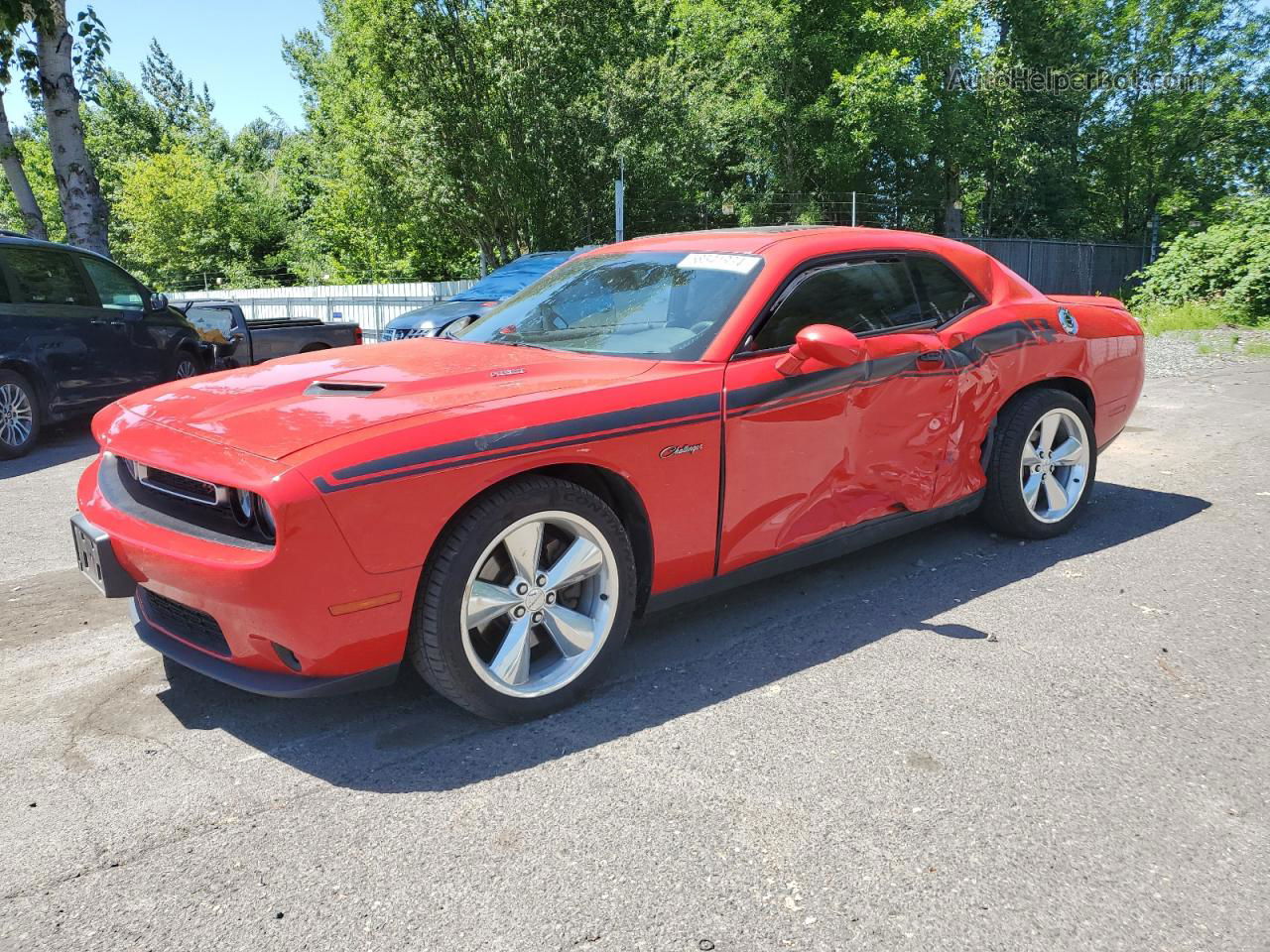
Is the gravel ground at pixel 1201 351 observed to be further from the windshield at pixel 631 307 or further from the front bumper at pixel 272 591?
the front bumper at pixel 272 591

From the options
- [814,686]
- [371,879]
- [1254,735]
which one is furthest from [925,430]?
[371,879]

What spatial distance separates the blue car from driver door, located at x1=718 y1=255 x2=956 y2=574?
267 inches

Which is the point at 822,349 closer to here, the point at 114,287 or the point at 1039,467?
the point at 1039,467

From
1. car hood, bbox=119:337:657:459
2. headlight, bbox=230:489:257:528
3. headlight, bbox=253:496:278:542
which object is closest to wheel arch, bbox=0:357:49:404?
car hood, bbox=119:337:657:459

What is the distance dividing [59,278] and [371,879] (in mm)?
7840

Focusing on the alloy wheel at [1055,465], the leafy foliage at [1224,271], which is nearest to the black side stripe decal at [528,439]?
the alloy wheel at [1055,465]

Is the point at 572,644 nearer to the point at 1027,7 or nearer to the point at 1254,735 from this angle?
the point at 1254,735

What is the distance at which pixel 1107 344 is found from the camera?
16.8ft

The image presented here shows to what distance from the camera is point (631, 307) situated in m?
3.90

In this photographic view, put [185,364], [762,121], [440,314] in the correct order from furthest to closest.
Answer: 1. [762,121]
2. [440,314]
3. [185,364]

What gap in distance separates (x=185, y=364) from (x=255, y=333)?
193cm

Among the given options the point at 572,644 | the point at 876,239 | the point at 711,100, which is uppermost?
the point at 711,100

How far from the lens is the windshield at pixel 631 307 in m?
3.64

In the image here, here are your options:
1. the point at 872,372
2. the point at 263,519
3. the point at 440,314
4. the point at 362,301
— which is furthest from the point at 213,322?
the point at 362,301
